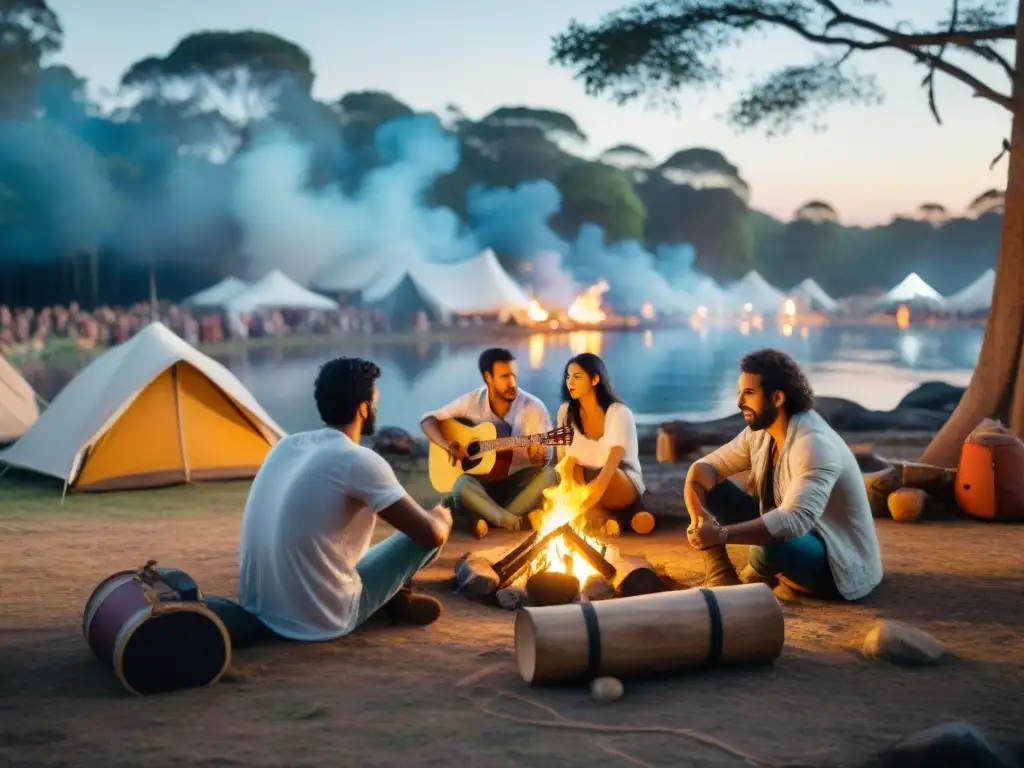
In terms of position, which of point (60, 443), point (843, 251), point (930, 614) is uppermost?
point (843, 251)

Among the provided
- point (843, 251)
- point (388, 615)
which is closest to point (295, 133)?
point (843, 251)

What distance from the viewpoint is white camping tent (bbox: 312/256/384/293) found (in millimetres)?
27047

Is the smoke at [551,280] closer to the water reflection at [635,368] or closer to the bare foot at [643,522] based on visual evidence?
the water reflection at [635,368]

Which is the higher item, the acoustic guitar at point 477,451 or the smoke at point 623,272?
the smoke at point 623,272

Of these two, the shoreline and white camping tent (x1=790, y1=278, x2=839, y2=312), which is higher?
white camping tent (x1=790, y1=278, x2=839, y2=312)

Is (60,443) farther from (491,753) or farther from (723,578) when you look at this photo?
(491,753)

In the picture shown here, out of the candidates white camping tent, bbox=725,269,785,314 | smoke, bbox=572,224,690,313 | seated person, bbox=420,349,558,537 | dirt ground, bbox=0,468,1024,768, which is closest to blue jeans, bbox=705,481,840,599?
dirt ground, bbox=0,468,1024,768

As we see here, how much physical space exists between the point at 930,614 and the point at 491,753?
2.39m

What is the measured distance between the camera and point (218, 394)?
8.54 m

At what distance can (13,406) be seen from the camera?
33.8 feet

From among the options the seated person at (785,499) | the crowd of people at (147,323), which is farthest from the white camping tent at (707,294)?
the seated person at (785,499)

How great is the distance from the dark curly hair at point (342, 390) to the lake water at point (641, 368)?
9.71 m

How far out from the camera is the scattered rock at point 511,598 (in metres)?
4.68

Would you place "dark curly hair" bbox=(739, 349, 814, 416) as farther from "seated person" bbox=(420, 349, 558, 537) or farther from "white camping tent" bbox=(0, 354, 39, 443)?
"white camping tent" bbox=(0, 354, 39, 443)
